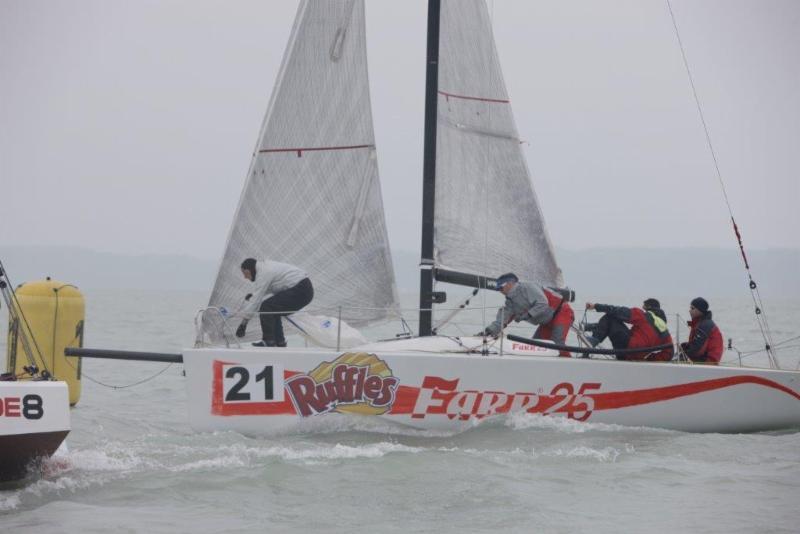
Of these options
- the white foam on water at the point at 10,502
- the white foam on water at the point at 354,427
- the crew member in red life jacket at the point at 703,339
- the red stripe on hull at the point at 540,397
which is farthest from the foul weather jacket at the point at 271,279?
the crew member in red life jacket at the point at 703,339

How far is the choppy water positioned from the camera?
7.59 meters

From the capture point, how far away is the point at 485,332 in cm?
1085

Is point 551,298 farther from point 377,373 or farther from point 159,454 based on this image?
point 159,454

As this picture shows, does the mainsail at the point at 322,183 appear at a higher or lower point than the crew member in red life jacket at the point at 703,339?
higher

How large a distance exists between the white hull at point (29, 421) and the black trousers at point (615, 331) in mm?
5301

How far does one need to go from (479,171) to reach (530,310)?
180cm

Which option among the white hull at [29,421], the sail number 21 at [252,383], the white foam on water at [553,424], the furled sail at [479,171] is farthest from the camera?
the furled sail at [479,171]

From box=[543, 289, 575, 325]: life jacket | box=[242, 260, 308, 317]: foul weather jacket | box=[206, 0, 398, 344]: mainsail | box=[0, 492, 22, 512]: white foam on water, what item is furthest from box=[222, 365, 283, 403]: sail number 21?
box=[543, 289, 575, 325]: life jacket

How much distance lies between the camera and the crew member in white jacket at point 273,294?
10844 millimetres

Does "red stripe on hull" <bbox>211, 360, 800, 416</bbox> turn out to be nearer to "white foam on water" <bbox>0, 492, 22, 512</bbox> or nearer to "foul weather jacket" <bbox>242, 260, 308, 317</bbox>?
"foul weather jacket" <bbox>242, 260, 308, 317</bbox>

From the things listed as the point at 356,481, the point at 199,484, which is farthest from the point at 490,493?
the point at 199,484

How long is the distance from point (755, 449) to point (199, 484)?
506 centimetres

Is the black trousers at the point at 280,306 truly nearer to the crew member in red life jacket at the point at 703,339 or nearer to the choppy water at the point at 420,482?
the choppy water at the point at 420,482

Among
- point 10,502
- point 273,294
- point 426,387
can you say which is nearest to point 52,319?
point 273,294
